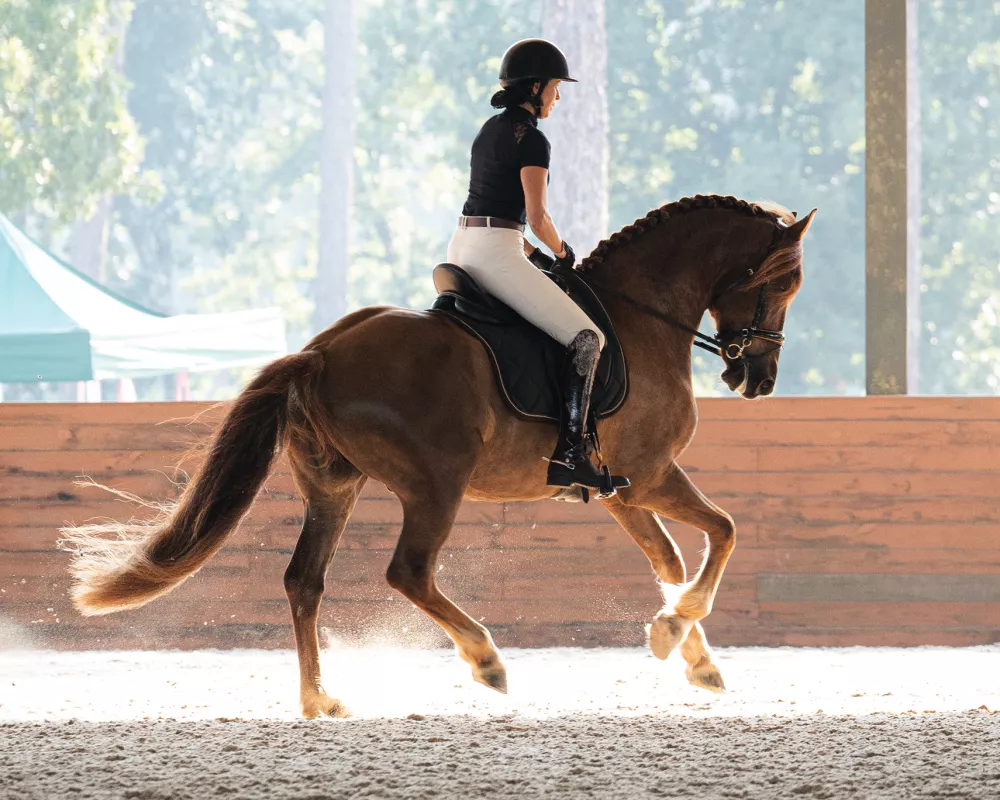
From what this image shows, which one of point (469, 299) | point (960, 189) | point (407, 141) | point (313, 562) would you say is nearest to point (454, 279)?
point (469, 299)

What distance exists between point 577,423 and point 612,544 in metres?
2.44

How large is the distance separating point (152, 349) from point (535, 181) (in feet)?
28.2

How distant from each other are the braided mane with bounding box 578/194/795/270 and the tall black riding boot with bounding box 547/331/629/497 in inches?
25.0

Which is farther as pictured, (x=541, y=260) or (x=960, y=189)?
(x=960, y=189)

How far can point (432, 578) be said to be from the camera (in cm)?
A: 408

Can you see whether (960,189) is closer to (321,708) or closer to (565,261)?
(565,261)

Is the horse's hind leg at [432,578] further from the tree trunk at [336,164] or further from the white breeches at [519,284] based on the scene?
the tree trunk at [336,164]

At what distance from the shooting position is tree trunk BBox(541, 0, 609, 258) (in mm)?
16672

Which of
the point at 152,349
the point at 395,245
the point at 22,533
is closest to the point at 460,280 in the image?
the point at 22,533

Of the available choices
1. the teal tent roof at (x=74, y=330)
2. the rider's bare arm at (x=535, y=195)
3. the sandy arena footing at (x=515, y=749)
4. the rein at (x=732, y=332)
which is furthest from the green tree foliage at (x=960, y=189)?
the rider's bare arm at (x=535, y=195)

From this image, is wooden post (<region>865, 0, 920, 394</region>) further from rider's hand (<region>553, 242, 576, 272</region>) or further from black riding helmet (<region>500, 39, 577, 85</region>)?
black riding helmet (<region>500, 39, 577, 85</region>)

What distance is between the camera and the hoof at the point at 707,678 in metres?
4.91

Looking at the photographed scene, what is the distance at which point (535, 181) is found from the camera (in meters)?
4.30

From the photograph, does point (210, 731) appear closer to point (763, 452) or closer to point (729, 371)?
point (729, 371)
